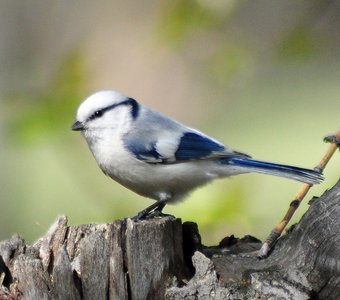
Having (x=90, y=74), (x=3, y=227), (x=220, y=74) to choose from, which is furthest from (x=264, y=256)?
(x=3, y=227)

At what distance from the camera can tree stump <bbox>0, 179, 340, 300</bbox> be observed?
2318mm

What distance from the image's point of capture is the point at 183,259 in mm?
2480

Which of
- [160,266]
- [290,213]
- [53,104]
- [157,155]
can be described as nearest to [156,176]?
[157,155]

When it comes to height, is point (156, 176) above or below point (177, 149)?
below

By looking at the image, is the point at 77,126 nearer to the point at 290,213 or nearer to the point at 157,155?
the point at 157,155

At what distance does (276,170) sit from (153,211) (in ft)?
1.45

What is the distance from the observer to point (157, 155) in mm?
3189

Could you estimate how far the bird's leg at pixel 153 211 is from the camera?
8.92 ft

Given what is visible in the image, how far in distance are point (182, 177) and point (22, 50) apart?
145cm

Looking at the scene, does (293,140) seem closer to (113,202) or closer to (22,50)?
(113,202)

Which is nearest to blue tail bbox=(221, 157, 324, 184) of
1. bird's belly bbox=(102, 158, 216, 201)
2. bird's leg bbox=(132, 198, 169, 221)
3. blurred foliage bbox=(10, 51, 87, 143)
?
bird's belly bbox=(102, 158, 216, 201)

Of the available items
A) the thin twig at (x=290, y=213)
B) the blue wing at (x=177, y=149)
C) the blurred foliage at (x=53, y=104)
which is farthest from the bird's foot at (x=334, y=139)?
the blurred foliage at (x=53, y=104)

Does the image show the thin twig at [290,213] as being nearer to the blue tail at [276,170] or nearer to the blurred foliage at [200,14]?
the blue tail at [276,170]

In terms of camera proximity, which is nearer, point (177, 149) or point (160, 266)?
point (160, 266)
